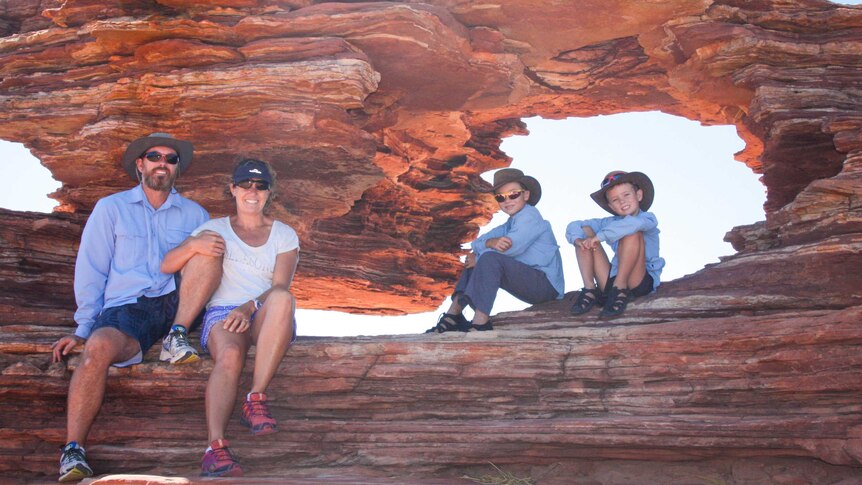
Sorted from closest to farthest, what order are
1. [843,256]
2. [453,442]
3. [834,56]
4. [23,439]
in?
[453,442], [23,439], [843,256], [834,56]

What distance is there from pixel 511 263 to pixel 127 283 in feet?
14.8

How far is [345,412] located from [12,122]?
6978 millimetres

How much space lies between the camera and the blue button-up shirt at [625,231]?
35.2 ft

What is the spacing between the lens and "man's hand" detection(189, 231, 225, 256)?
923 centimetres

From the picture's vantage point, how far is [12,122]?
12883 millimetres

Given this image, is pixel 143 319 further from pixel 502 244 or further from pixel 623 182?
pixel 623 182

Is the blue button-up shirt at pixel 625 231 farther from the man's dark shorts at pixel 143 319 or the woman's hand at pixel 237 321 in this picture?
the man's dark shorts at pixel 143 319

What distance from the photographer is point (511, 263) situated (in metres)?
11.1

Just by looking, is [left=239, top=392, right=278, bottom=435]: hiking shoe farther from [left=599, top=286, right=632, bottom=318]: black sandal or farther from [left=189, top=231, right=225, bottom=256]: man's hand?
[left=599, top=286, right=632, bottom=318]: black sandal

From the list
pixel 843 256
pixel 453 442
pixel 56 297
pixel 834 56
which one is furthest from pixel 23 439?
pixel 834 56

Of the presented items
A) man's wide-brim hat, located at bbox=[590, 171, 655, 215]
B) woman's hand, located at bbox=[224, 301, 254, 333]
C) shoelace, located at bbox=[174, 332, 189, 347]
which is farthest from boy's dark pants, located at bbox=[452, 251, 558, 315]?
shoelace, located at bbox=[174, 332, 189, 347]

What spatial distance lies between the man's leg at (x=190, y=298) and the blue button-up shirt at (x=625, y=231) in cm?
452

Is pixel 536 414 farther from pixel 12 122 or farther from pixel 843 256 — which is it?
pixel 12 122

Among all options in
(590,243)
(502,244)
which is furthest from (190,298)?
(590,243)
